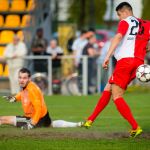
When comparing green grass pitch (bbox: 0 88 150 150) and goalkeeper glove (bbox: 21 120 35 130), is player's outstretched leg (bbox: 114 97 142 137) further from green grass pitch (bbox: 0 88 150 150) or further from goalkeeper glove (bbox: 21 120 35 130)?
goalkeeper glove (bbox: 21 120 35 130)

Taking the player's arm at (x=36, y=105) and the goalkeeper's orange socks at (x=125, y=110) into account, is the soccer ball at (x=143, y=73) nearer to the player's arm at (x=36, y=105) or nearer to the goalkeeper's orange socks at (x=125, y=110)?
the goalkeeper's orange socks at (x=125, y=110)

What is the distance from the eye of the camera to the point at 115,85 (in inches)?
500

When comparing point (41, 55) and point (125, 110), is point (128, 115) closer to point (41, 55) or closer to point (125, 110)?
point (125, 110)

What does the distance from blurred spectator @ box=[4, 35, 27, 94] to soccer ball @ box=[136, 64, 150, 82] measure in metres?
11.4

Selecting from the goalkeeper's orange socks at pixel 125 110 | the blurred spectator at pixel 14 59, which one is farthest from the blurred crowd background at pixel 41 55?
the goalkeeper's orange socks at pixel 125 110

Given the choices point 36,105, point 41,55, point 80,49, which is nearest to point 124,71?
point 36,105

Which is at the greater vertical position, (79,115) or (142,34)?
(142,34)

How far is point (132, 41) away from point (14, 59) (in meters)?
12.0

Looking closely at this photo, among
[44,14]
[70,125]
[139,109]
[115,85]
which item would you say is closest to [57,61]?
[139,109]

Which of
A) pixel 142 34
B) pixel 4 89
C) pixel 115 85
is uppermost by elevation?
pixel 142 34

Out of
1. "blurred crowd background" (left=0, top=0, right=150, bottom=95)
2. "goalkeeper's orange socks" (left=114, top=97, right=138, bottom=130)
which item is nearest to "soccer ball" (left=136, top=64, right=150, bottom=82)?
"goalkeeper's orange socks" (left=114, top=97, right=138, bottom=130)

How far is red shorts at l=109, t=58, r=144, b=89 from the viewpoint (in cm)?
1267

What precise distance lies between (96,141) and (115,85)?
46.2 inches

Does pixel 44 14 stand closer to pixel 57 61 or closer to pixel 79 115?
pixel 57 61
